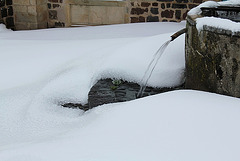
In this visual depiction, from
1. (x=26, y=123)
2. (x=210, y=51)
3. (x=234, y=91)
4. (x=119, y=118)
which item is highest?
(x=210, y=51)

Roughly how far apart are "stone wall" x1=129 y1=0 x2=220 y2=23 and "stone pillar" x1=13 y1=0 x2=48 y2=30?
201 cm

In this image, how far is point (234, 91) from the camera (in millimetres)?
2838

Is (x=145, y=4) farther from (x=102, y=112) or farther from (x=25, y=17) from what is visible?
(x=102, y=112)

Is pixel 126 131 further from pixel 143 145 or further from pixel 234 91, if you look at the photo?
pixel 234 91

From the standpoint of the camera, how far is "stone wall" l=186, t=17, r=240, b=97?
9.16 ft

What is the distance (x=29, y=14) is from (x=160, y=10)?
114 inches

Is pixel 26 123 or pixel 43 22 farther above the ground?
pixel 43 22

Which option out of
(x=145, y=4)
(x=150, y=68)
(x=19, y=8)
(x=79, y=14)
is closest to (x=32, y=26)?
(x=19, y=8)

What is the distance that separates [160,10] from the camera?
7.05 metres

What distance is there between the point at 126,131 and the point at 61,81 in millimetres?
1733

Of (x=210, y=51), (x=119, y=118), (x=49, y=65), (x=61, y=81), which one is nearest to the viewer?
(x=119, y=118)

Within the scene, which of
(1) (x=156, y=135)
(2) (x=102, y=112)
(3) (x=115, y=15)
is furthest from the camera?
(3) (x=115, y=15)

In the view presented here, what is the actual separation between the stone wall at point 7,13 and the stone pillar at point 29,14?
0.34 ft

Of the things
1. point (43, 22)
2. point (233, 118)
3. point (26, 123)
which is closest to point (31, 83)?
point (26, 123)
